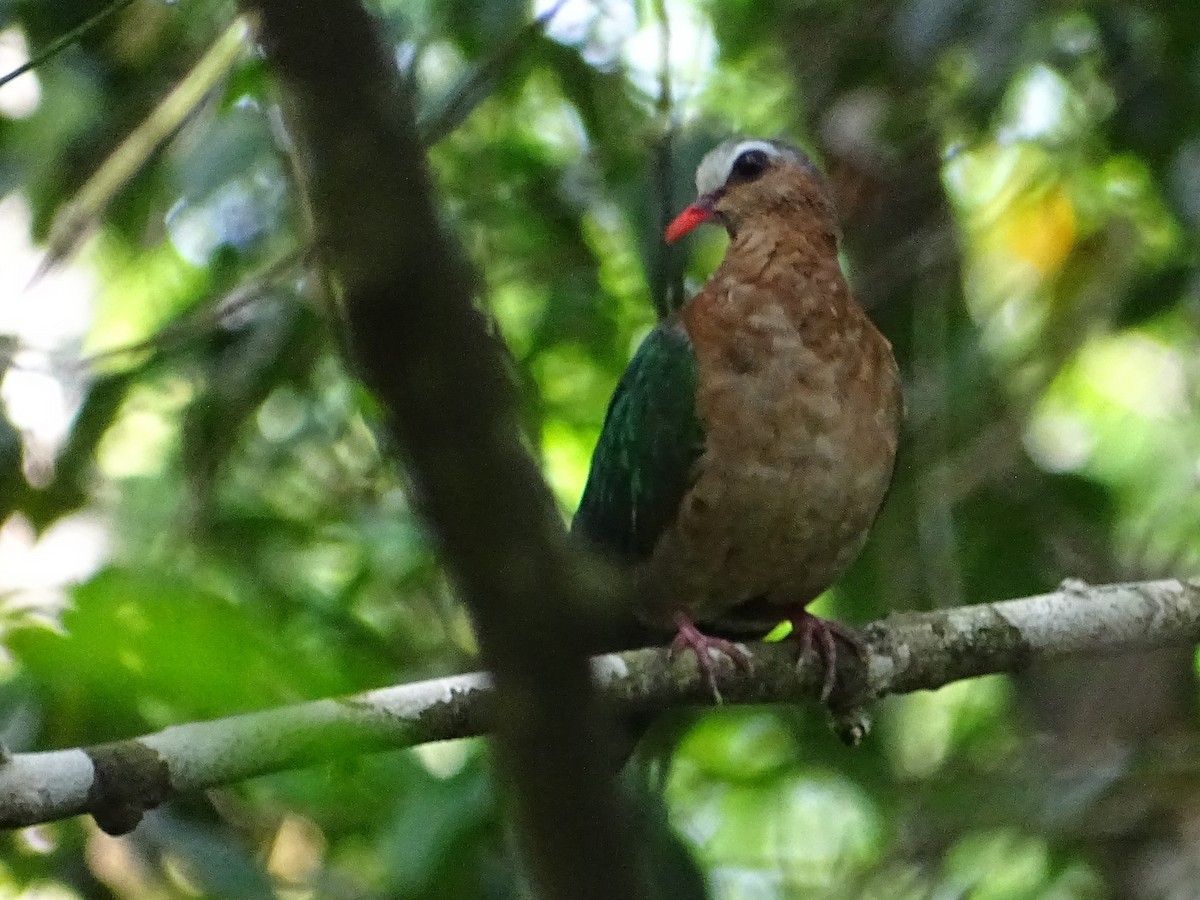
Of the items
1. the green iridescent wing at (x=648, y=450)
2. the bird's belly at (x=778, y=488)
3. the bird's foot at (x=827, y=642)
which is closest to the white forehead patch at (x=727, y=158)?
the green iridescent wing at (x=648, y=450)

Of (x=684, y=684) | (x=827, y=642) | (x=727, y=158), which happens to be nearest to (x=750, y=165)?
(x=727, y=158)

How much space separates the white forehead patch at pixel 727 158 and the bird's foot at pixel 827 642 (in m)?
1.08

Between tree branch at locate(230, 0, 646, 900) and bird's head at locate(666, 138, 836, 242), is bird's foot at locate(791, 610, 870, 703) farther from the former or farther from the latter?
tree branch at locate(230, 0, 646, 900)

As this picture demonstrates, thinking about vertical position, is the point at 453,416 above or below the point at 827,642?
above

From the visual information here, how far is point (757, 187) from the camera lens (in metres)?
3.48

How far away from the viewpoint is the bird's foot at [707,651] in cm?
271

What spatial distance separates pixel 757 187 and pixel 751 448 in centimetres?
76

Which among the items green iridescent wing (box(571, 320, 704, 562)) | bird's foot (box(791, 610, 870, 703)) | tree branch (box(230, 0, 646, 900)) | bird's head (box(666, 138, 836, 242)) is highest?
tree branch (box(230, 0, 646, 900))

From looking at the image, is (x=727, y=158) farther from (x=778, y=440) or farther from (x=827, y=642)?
(x=827, y=642)

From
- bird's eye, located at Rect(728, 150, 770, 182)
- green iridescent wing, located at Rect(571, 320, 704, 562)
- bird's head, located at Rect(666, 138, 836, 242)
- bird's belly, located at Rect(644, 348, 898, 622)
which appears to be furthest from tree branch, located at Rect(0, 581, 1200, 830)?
bird's eye, located at Rect(728, 150, 770, 182)

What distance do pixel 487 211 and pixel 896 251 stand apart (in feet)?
3.86

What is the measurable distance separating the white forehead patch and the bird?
7 centimetres

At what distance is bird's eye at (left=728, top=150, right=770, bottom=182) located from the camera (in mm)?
3492

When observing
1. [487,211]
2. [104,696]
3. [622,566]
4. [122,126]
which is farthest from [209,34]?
[104,696]
